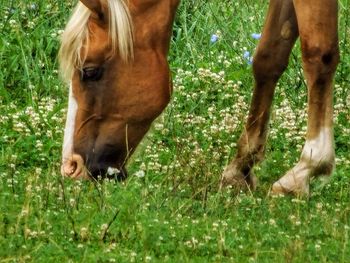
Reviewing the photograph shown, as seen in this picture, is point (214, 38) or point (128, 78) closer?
point (128, 78)

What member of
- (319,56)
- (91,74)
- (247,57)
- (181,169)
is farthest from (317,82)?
(247,57)

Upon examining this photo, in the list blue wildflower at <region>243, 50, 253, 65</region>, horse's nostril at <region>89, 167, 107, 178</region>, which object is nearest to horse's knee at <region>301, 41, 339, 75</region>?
horse's nostril at <region>89, 167, 107, 178</region>

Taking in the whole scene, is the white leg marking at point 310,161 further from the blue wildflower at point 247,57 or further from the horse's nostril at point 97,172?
the blue wildflower at point 247,57

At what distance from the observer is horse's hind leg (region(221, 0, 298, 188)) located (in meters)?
7.91

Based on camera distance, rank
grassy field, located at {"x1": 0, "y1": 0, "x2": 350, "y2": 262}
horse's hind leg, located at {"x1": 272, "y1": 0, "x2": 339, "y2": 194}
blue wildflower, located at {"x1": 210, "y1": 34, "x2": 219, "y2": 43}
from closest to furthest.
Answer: grassy field, located at {"x1": 0, "y1": 0, "x2": 350, "y2": 262}, horse's hind leg, located at {"x1": 272, "y1": 0, "x2": 339, "y2": 194}, blue wildflower, located at {"x1": 210, "y1": 34, "x2": 219, "y2": 43}

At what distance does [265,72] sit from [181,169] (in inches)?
31.5

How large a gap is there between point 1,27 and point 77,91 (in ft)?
9.81

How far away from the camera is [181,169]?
24.8ft

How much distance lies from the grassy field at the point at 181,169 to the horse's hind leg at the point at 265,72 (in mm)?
146

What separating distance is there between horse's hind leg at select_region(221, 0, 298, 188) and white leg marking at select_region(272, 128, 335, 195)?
47cm

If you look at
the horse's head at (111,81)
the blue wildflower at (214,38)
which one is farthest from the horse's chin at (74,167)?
the blue wildflower at (214,38)

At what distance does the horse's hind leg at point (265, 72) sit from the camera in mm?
7906

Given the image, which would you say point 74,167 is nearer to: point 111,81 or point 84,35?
point 111,81

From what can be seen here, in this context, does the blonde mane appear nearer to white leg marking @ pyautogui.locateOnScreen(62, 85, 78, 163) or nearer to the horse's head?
the horse's head
